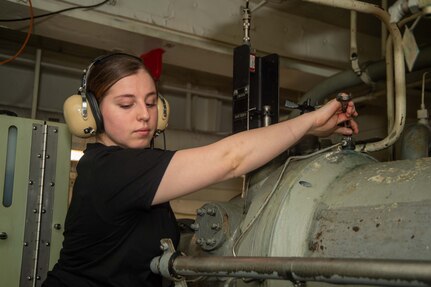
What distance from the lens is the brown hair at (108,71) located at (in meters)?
1.24

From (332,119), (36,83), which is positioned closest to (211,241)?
(332,119)

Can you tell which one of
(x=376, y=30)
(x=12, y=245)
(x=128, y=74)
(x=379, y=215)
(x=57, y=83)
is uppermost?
Answer: (x=376, y=30)

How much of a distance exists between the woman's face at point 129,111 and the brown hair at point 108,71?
0.04 ft

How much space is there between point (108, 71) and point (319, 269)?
76 cm

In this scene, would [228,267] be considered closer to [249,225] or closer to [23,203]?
[249,225]

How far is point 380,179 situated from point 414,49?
0.35m

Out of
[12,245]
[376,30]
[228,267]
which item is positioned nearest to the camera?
[228,267]

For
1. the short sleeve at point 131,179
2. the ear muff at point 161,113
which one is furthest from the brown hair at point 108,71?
the short sleeve at point 131,179

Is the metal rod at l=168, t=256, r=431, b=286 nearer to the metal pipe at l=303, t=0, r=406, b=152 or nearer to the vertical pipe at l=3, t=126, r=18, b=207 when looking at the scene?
the metal pipe at l=303, t=0, r=406, b=152

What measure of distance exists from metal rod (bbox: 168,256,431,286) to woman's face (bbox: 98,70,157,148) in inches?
15.1

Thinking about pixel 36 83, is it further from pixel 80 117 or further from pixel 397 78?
pixel 397 78

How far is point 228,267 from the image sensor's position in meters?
0.93

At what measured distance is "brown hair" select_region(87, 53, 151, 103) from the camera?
4.07 feet

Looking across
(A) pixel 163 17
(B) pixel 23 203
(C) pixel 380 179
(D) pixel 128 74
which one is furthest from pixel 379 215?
(A) pixel 163 17
